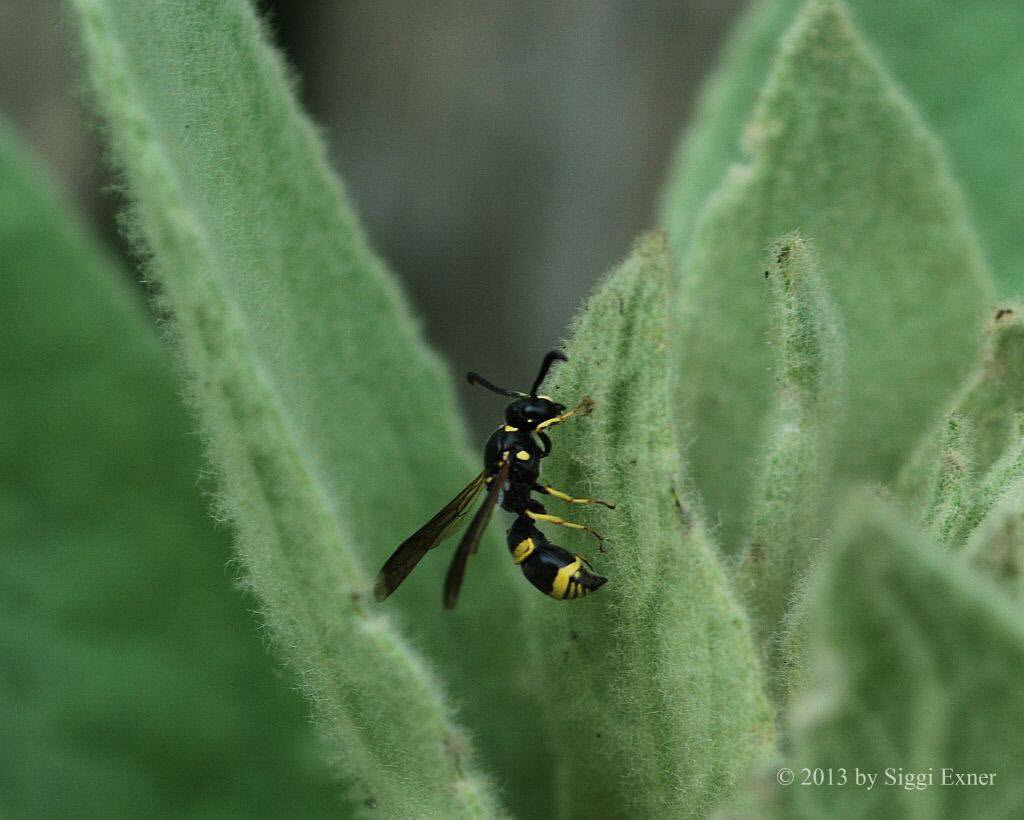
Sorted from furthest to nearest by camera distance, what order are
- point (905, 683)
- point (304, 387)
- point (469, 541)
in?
point (469, 541)
point (304, 387)
point (905, 683)

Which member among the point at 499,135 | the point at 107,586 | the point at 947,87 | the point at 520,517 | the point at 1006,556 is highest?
the point at 947,87

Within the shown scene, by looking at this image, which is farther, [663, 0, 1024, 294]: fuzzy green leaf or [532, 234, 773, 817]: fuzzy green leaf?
[663, 0, 1024, 294]: fuzzy green leaf

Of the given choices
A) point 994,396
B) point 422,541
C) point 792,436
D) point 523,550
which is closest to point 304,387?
point 422,541

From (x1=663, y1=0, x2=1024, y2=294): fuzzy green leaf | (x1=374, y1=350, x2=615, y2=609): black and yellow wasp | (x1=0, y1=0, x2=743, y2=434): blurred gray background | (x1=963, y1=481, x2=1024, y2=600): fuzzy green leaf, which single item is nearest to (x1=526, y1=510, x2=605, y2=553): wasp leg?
(x1=374, y1=350, x2=615, y2=609): black and yellow wasp

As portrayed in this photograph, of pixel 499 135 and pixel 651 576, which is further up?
pixel 499 135

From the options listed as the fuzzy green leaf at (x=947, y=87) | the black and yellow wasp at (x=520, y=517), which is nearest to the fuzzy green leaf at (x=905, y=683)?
the black and yellow wasp at (x=520, y=517)

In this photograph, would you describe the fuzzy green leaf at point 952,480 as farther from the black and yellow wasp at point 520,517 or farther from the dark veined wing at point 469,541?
the dark veined wing at point 469,541

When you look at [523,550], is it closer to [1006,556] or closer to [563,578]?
[563,578]

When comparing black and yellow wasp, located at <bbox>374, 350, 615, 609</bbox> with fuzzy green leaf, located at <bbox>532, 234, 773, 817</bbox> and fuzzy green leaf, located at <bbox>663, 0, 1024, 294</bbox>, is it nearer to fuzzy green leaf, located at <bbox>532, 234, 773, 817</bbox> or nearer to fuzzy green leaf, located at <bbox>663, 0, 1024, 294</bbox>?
fuzzy green leaf, located at <bbox>532, 234, 773, 817</bbox>
